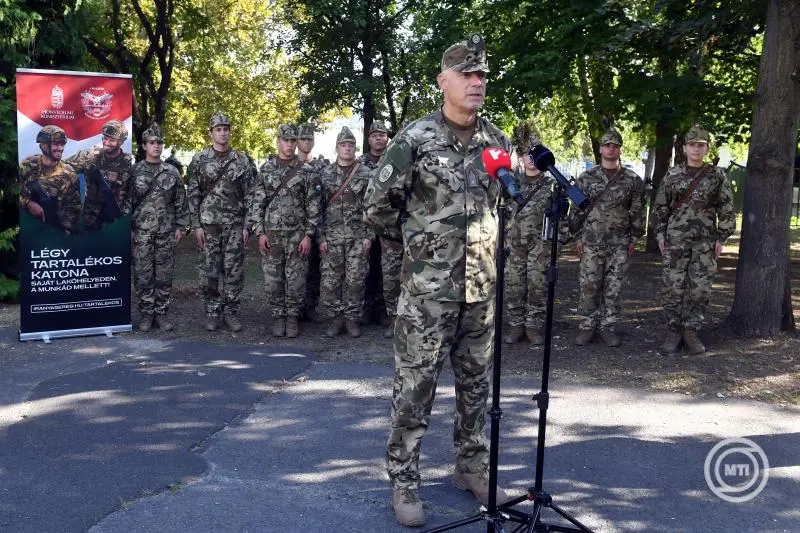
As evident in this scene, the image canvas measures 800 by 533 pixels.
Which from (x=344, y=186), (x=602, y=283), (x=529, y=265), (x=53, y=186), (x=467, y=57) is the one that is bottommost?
(x=602, y=283)

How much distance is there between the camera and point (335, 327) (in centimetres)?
884

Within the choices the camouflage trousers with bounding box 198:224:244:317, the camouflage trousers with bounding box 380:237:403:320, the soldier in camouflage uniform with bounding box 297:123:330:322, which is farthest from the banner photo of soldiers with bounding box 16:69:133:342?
the camouflage trousers with bounding box 380:237:403:320

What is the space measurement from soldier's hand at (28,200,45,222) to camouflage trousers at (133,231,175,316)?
98 cm

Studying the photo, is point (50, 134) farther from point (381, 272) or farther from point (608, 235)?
point (608, 235)

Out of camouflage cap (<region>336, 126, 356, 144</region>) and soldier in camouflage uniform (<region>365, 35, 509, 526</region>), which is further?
camouflage cap (<region>336, 126, 356, 144</region>)

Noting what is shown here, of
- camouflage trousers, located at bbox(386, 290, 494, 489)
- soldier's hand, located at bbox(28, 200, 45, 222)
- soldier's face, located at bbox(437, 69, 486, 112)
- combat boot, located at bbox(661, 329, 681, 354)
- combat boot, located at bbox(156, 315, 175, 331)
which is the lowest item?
combat boot, located at bbox(156, 315, 175, 331)

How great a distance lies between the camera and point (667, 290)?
800 centimetres

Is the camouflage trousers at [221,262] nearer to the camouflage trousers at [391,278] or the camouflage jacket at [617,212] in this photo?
the camouflage trousers at [391,278]

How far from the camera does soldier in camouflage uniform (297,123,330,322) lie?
886 cm

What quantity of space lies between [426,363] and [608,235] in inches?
185

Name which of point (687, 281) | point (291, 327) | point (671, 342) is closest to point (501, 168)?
point (687, 281)

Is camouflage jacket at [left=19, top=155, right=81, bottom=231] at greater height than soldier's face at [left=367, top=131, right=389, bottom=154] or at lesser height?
lesser

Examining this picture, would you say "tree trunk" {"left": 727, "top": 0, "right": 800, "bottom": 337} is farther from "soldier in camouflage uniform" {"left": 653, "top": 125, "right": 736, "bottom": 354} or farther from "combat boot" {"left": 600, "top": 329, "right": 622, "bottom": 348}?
"combat boot" {"left": 600, "top": 329, "right": 622, "bottom": 348}

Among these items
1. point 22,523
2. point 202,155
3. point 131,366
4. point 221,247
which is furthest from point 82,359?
point 22,523
